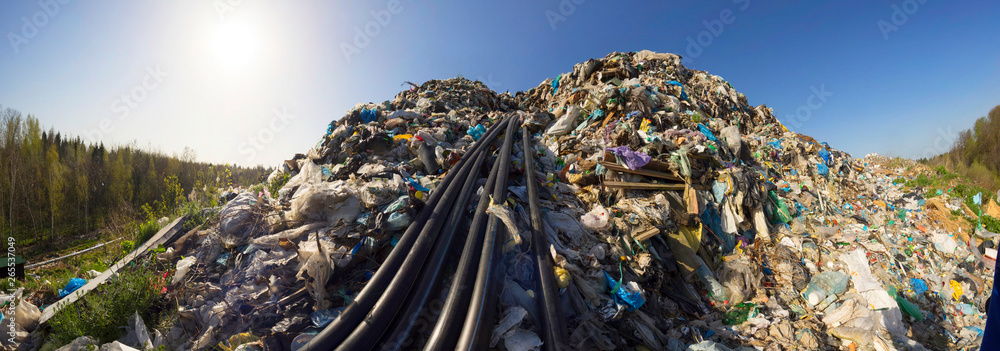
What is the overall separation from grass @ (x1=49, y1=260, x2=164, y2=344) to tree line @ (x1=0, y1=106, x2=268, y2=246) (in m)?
3.82

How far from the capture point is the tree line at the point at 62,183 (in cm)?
972

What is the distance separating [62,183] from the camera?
1141 cm

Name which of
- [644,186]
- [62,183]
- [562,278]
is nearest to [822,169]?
[644,186]

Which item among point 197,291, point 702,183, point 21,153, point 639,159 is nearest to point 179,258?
point 197,291

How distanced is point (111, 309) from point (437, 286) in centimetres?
261

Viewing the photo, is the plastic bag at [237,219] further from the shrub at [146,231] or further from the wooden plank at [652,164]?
the wooden plank at [652,164]

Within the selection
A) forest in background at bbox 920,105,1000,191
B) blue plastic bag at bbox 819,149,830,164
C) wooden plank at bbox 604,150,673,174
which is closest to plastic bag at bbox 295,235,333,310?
wooden plank at bbox 604,150,673,174

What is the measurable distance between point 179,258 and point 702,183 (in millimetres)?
6897

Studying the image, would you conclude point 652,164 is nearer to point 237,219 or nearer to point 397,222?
point 397,222

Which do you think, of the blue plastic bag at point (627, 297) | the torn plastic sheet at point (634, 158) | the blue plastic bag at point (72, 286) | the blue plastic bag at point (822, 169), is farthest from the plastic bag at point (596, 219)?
the blue plastic bag at point (72, 286)

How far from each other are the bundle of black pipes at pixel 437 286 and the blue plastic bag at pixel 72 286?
2828 mm

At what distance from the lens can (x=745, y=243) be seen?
4090 mm

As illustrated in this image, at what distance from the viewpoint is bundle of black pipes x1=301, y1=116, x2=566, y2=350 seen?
208 centimetres

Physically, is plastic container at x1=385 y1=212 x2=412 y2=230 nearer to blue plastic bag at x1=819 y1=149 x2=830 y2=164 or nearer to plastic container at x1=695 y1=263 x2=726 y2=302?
plastic container at x1=695 y1=263 x2=726 y2=302
